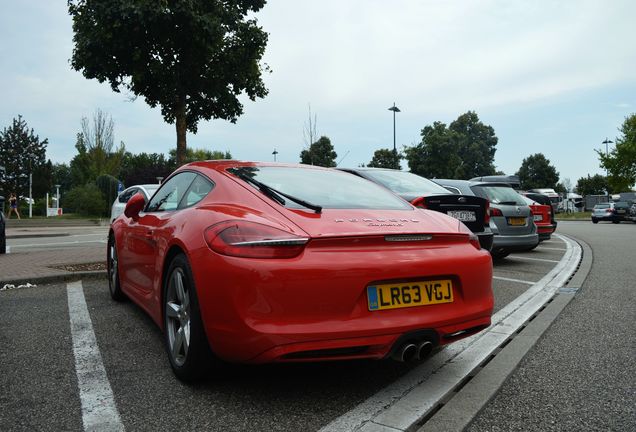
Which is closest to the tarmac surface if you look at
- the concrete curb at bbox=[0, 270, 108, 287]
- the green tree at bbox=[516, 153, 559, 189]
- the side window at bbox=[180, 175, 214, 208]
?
the concrete curb at bbox=[0, 270, 108, 287]

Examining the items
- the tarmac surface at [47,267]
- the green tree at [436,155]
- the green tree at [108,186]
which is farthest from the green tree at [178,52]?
the green tree at [436,155]

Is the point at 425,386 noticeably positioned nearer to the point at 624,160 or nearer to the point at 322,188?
the point at 322,188

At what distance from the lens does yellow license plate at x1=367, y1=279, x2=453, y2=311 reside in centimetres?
249

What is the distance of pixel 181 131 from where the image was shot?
33.3 feet

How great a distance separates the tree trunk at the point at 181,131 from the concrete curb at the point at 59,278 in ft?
10.7

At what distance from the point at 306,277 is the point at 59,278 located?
511 centimetres

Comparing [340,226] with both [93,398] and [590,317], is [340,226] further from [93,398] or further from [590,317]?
[590,317]

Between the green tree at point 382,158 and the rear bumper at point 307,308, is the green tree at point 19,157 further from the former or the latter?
the rear bumper at point 307,308

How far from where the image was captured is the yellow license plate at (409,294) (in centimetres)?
249

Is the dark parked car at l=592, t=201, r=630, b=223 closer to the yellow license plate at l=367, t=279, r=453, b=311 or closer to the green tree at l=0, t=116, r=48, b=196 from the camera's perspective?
the yellow license plate at l=367, t=279, r=453, b=311

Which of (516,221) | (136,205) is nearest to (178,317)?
(136,205)

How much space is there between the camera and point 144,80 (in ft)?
36.1

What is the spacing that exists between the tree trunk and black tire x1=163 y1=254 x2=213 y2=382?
669cm

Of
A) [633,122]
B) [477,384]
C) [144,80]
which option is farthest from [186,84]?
[633,122]
